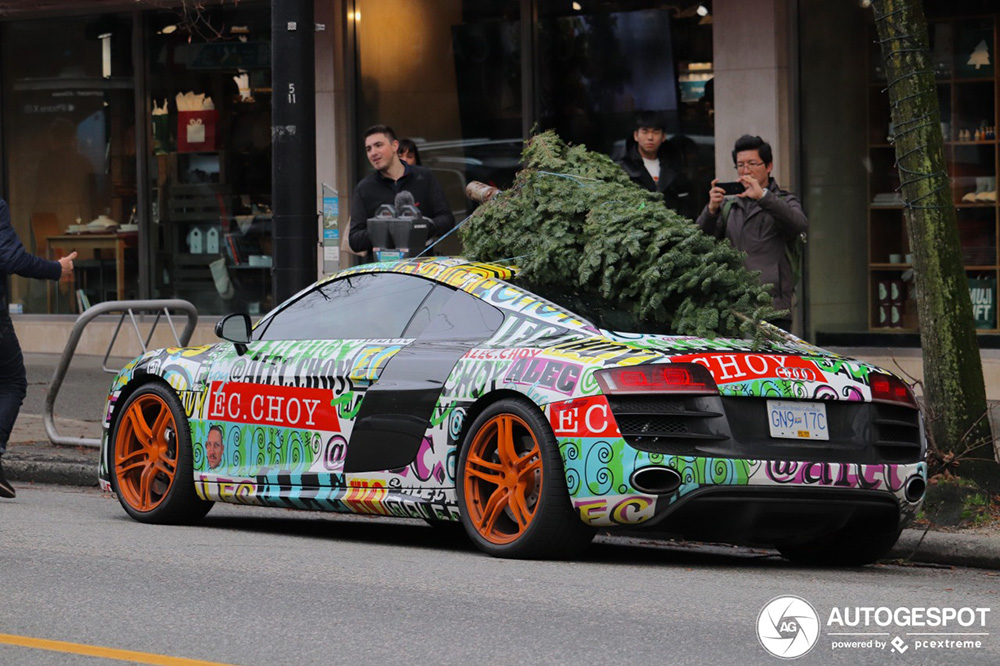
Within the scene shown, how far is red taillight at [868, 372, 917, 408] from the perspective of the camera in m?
7.67

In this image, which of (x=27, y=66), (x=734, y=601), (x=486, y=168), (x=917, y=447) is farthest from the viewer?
(x=27, y=66)

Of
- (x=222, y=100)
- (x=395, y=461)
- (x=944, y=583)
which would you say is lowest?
(x=944, y=583)

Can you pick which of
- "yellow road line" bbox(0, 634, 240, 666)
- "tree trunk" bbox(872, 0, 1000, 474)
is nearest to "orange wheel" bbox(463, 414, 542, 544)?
"yellow road line" bbox(0, 634, 240, 666)

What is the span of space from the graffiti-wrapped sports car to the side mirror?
0.06ft

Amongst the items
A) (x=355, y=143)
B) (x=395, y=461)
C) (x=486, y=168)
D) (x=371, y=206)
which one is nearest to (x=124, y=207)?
(x=355, y=143)

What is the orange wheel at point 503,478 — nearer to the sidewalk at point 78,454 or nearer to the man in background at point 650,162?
the sidewalk at point 78,454

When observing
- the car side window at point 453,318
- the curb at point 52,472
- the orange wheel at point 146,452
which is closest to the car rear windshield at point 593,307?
the car side window at point 453,318

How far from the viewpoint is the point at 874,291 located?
50.0ft

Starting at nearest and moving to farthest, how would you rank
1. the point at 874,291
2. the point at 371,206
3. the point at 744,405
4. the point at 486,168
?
the point at 744,405 < the point at 371,206 < the point at 874,291 < the point at 486,168

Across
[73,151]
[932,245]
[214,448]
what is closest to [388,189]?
[214,448]

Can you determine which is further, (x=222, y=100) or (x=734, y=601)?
(x=222, y=100)

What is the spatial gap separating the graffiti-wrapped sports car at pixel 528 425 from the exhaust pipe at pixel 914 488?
1 centimetres

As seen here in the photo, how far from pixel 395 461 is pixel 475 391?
0.64 metres

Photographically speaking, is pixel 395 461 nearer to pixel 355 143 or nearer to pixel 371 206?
pixel 371 206
